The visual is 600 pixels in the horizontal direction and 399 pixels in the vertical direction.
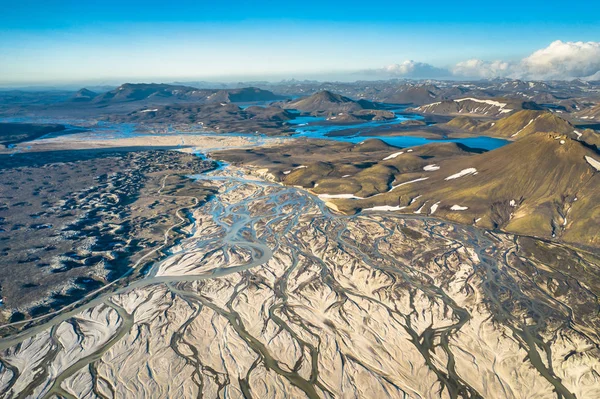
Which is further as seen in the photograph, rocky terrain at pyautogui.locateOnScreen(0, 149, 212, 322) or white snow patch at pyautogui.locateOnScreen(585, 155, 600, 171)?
white snow patch at pyautogui.locateOnScreen(585, 155, 600, 171)

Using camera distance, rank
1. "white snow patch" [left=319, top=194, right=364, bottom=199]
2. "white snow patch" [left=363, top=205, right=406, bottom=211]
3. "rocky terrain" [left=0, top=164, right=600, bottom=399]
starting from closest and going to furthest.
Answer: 1. "rocky terrain" [left=0, top=164, right=600, bottom=399]
2. "white snow patch" [left=363, top=205, right=406, bottom=211]
3. "white snow patch" [left=319, top=194, right=364, bottom=199]

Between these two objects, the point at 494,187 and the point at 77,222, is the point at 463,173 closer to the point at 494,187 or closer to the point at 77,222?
the point at 494,187

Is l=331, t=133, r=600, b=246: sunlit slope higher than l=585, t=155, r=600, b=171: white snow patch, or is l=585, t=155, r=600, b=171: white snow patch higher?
l=585, t=155, r=600, b=171: white snow patch

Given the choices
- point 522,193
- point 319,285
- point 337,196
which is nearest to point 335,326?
point 319,285

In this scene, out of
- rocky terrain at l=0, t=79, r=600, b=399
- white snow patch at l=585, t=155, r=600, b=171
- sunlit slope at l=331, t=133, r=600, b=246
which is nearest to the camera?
rocky terrain at l=0, t=79, r=600, b=399

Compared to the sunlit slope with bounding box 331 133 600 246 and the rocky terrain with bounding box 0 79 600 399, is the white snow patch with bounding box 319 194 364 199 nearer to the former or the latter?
the rocky terrain with bounding box 0 79 600 399

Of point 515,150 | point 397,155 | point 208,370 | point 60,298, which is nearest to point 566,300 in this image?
point 208,370

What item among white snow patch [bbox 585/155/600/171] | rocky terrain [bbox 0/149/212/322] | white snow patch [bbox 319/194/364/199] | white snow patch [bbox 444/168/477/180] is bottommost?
white snow patch [bbox 319/194/364/199]

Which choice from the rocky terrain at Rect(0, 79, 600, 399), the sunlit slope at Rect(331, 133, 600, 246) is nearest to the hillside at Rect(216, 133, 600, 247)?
the sunlit slope at Rect(331, 133, 600, 246)

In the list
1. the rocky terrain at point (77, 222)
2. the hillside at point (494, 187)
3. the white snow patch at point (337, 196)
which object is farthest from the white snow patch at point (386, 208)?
the rocky terrain at point (77, 222)

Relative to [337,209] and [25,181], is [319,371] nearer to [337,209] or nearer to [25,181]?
[337,209]
